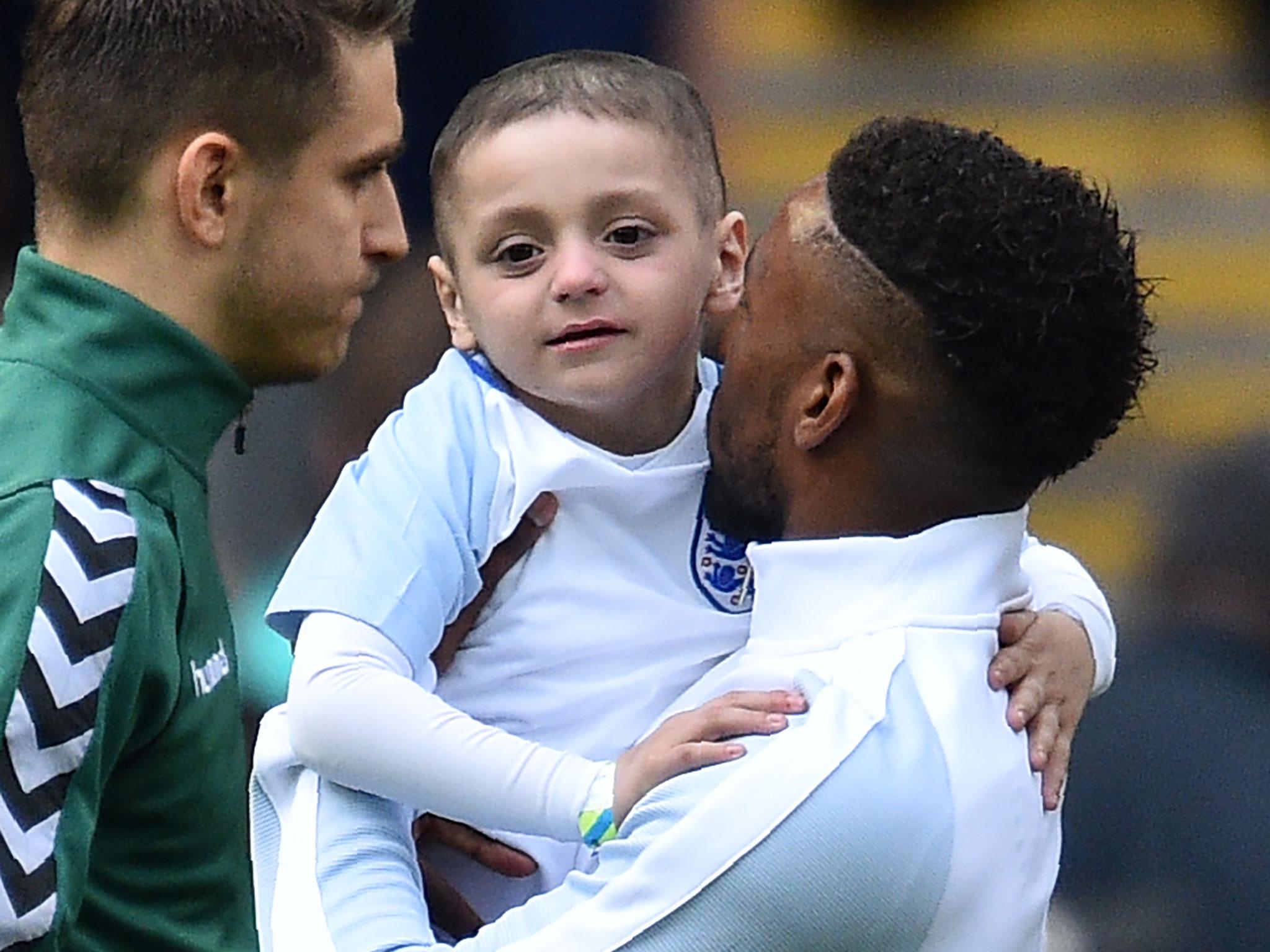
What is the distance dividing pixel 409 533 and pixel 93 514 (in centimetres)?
43

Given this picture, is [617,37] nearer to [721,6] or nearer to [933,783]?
[721,6]

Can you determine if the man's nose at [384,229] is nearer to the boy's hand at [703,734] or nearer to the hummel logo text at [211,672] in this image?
the hummel logo text at [211,672]

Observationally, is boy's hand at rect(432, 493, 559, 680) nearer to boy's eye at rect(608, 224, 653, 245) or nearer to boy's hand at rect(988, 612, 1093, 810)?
boy's eye at rect(608, 224, 653, 245)

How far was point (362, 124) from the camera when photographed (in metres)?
1.88

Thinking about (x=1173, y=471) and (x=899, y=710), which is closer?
(x=899, y=710)

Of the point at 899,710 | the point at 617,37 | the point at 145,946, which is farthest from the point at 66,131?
the point at 617,37

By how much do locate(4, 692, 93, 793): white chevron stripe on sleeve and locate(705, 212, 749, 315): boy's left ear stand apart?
33.3 inches

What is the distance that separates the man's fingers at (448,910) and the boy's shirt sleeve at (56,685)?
0.51 metres

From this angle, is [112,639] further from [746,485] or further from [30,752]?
[746,485]

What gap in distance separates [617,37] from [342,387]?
815mm

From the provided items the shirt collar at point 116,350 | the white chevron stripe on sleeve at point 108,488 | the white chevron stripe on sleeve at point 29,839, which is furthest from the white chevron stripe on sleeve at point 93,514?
the white chevron stripe on sleeve at point 29,839

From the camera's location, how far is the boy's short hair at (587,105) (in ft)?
6.88

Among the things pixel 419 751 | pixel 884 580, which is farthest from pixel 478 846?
pixel 884 580

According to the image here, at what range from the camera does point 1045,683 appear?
6.13ft
